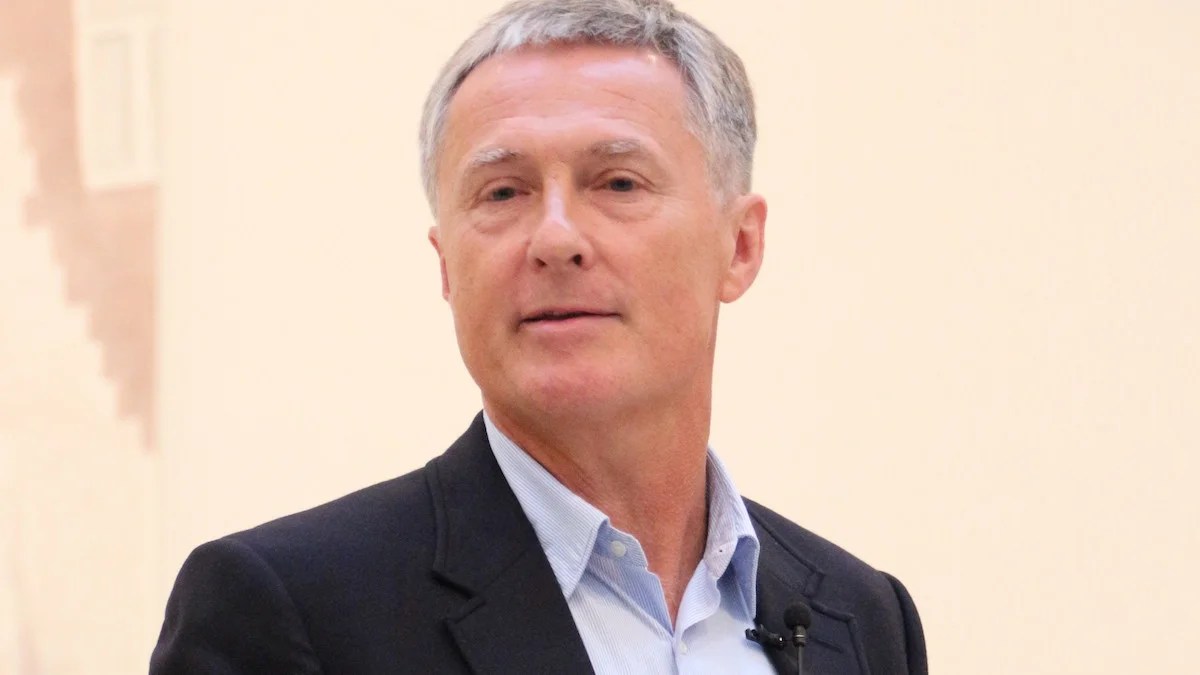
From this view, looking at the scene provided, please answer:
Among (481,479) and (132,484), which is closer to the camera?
(481,479)

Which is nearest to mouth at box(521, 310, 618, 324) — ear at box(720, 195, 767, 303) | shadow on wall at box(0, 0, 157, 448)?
ear at box(720, 195, 767, 303)

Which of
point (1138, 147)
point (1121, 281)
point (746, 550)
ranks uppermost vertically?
point (1138, 147)

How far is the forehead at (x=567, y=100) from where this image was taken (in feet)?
7.39

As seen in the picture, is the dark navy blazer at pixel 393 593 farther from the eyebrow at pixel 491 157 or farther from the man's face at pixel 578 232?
the eyebrow at pixel 491 157

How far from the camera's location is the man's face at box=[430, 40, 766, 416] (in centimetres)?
217

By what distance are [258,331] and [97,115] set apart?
692 millimetres

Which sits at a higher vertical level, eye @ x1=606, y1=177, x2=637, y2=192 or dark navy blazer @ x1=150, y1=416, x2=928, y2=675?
eye @ x1=606, y1=177, x2=637, y2=192

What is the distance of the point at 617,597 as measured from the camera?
2201 millimetres

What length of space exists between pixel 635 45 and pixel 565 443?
608 mm

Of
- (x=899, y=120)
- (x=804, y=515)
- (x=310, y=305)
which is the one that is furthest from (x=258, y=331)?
(x=899, y=120)

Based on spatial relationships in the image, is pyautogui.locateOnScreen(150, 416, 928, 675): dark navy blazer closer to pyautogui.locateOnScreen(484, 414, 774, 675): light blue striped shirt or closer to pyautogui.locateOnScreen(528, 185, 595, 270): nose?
pyautogui.locateOnScreen(484, 414, 774, 675): light blue striped shirt

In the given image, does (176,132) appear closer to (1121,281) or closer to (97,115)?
(97,115)

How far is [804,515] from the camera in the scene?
4141mm

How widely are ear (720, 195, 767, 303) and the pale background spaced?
163 cm
